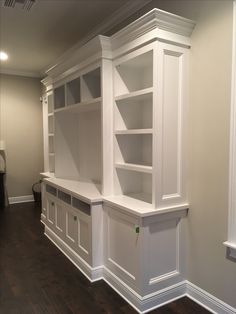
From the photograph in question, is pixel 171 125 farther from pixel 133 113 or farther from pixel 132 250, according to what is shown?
pixel 132 250

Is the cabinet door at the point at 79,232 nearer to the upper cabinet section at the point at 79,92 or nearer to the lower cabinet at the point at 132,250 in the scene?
the lower cabinet at the point at 132,250

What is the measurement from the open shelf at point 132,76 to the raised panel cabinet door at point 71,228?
145 centimetres

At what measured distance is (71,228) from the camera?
3.16 meters

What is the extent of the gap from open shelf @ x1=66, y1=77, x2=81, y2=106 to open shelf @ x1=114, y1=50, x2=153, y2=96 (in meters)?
1.02

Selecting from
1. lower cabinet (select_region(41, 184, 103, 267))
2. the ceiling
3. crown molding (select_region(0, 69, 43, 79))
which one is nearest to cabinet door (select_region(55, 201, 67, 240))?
lower cabinet (select_region(41, 184, 103, 267))

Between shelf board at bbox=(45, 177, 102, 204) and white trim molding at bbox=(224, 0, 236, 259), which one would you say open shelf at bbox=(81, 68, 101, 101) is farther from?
white trim molding at bbox=(224, 0, 236, 259)

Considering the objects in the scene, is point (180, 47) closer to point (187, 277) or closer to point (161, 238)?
point (161, 238)

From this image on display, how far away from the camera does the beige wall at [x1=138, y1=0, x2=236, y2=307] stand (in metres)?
2.00

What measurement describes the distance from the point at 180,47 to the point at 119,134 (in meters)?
0.95

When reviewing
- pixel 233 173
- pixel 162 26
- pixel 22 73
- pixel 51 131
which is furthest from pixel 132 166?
pixel 22 73

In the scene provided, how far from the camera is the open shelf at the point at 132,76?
2.63m

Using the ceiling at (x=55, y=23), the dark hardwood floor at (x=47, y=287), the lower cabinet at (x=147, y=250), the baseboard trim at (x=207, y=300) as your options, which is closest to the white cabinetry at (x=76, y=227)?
the dark hardwood floor at (x=47, y=287)

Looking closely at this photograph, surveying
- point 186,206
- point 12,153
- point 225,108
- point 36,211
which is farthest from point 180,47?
point 12,153

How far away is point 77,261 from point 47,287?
47 centimetres
